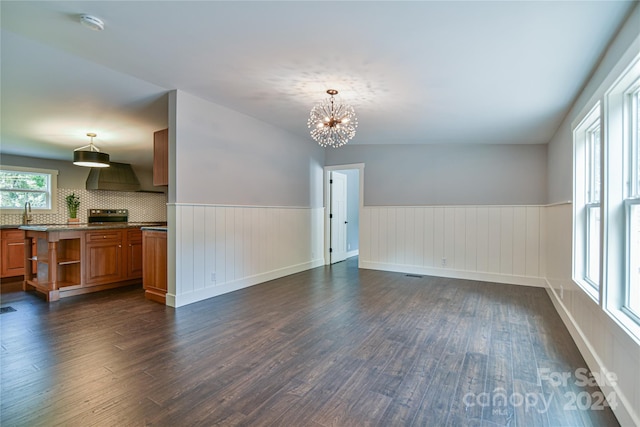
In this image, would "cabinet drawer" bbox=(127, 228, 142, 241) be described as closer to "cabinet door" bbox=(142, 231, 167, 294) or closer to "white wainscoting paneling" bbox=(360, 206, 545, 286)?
"cabinet door" bbox=(142, 231, 167, 294)

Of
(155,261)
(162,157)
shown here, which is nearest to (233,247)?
(155,261)

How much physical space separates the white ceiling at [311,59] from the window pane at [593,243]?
1.16m

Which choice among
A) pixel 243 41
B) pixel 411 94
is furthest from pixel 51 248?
pixel 411 94

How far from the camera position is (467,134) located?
463cm

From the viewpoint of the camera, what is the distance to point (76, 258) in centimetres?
427

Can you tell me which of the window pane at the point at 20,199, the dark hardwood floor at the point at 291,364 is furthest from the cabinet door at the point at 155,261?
the window pane at the point at 20,199

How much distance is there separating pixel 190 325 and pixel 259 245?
1.94 m

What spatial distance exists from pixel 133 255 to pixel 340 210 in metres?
4.19

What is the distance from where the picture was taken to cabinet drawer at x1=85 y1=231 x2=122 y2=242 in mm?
4273

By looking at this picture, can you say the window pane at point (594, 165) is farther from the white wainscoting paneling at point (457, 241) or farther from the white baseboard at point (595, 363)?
the white wainscoting paneling at point (457, 241)

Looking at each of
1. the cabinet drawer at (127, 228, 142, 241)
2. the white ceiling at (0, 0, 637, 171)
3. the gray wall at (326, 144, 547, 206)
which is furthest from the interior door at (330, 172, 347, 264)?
the cabinet drawer at (127, 228, 142, 241)

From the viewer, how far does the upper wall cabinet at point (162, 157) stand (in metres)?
3.85

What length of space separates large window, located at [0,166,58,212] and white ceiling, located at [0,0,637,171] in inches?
87.7

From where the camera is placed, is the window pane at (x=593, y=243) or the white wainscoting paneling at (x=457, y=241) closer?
the window pane at (x=593, y=243)
